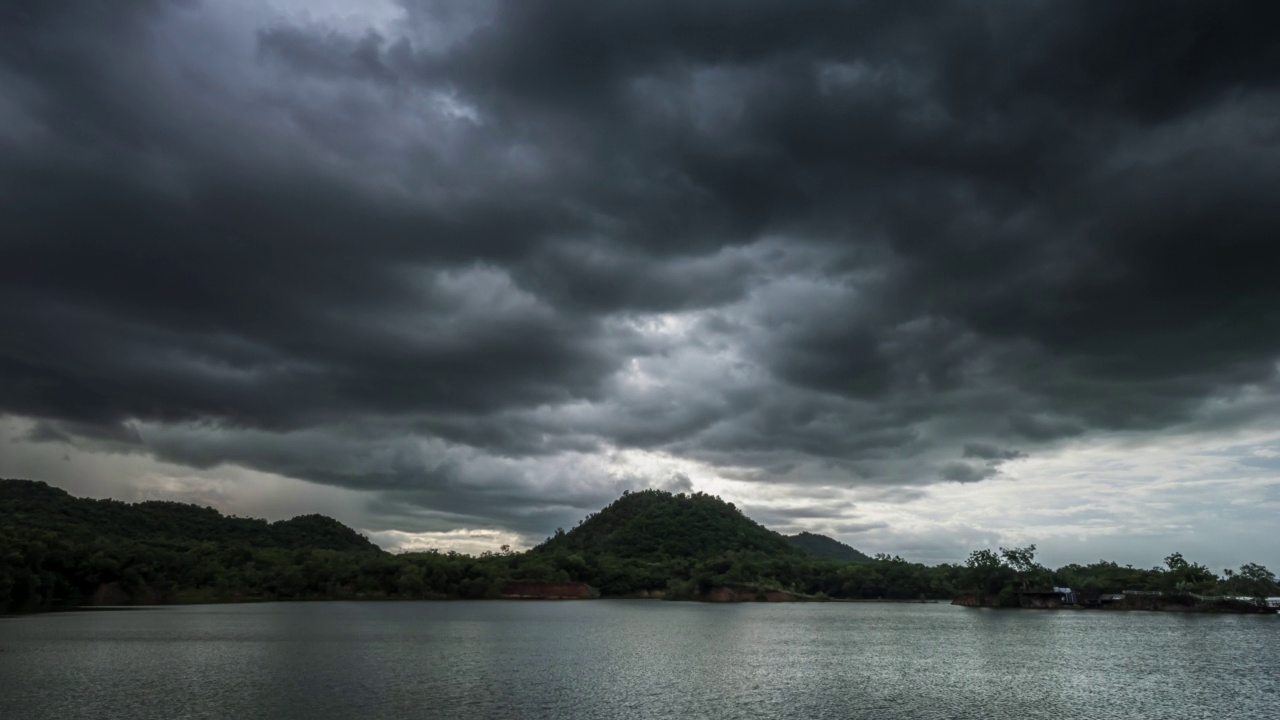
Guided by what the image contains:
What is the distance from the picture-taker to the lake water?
140ft

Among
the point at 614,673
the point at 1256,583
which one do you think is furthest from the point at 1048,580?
the point at 614,673

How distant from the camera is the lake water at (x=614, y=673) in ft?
140

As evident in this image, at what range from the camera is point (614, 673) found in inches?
2282

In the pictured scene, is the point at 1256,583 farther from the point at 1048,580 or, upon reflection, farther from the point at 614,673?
the point at 614,673

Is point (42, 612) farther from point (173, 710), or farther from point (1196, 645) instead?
point (1196, 645)

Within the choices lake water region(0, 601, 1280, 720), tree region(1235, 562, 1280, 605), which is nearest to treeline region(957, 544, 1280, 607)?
tree region(1235, 562, 1280, 605)

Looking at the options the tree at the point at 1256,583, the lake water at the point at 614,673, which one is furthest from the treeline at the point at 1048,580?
the lake water at the point at 614,673

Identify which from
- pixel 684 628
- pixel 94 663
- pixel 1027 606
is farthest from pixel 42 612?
pixel 1027 606

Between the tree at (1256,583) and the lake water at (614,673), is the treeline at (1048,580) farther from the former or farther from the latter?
the lake water at (614,673)

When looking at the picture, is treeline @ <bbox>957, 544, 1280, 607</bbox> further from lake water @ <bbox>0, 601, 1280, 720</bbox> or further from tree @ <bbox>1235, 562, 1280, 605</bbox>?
lake water @ <bbox>0, 601, 1280, 720</bbox>

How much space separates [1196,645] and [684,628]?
199 ft

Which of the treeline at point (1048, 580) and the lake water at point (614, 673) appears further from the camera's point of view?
the treeline at point (1048, 580)

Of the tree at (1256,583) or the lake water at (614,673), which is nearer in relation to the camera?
the lake water at (614,673)

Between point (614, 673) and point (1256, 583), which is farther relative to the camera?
point (1256, 583)
